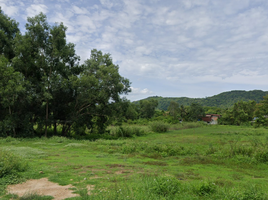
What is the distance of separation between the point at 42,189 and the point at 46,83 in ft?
54.7

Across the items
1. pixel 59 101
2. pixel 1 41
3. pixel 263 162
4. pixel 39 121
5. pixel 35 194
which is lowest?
pixel 263 162

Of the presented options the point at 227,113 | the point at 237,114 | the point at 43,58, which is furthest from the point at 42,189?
the point at 227,113

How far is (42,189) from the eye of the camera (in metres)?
5.43

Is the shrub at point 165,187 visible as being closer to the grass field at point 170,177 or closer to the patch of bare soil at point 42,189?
the grass field at point 170,177

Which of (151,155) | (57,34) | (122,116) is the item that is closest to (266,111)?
(122,116)

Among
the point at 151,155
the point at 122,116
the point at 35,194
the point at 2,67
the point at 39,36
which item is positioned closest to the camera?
the point at 35,194

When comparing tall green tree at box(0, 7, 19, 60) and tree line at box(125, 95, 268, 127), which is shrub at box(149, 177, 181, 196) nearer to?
tall green tree at box(0, 7, 19, 60)

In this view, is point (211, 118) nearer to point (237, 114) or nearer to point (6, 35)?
point (237, 114)

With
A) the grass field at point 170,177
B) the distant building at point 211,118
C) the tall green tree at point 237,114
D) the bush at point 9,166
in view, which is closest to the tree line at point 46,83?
the grass field at point 170,177

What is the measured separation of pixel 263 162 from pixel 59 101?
21.8 meters

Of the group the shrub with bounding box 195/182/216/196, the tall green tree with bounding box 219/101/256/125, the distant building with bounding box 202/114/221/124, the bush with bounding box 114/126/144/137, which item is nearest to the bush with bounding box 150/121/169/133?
the bush with bounding box 114/126/144/137

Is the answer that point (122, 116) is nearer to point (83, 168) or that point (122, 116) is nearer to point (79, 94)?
point (79, 94)

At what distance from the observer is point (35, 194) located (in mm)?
4770

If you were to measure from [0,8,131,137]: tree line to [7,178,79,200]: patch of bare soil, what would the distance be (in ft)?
46.4
